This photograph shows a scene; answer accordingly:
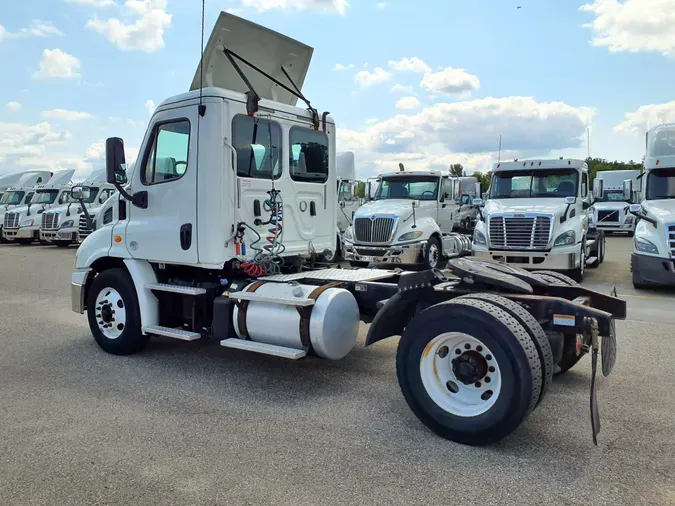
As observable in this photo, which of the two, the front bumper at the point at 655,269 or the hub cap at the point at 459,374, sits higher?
the front bumper at the point at 655,269

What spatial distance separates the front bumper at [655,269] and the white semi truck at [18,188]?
24565 mm

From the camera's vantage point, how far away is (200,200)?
5.73m

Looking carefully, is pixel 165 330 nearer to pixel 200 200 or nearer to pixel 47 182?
pixel 200 200

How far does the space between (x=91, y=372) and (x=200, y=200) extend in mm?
2098

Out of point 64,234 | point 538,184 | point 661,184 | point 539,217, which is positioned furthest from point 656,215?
point 64,234

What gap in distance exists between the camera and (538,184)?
13438 millimetres

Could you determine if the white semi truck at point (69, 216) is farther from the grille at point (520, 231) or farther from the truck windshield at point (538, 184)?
the grille at point (520, 231)

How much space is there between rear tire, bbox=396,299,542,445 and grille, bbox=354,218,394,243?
981 cm

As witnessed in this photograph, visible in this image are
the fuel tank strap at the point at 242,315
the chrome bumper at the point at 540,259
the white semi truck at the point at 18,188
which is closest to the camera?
the fuel tank strap at the point at 242,315

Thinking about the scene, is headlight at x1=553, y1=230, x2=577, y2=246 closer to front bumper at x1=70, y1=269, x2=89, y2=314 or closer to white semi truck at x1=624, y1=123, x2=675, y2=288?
white semi truck at x1=624, y1=123, x2=675, y2=288

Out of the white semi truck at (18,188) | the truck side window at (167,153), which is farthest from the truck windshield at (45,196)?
the truck side window at (167,153)

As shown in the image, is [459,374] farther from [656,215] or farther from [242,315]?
[656,215]

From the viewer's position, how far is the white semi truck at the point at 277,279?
409 centimetres

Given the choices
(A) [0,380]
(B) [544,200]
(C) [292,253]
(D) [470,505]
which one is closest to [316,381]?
(C) [292,253]
